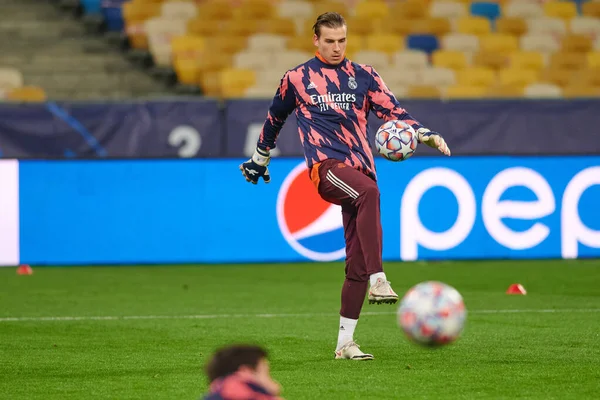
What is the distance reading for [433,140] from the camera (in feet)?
22.4

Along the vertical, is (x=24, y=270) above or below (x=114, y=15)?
below

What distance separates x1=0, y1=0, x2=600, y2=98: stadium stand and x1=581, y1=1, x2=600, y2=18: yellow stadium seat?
0.08 ft

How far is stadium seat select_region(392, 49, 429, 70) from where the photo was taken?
1877 cm

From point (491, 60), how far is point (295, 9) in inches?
131

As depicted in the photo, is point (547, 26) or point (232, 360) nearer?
point (232, 360)

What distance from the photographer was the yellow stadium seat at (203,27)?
18.6 m

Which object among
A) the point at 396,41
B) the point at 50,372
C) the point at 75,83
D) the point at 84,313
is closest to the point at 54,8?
the point at 75,83

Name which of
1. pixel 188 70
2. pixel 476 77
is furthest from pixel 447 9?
pixel 188 70

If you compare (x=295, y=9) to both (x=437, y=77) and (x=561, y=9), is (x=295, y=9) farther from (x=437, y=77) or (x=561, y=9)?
(x=561, y=9)

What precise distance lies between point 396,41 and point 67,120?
632cm

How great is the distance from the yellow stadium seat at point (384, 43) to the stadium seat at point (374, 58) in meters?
0.22

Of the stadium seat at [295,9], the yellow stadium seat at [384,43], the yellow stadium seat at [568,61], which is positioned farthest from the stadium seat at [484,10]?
the stadium seat at [295,9]

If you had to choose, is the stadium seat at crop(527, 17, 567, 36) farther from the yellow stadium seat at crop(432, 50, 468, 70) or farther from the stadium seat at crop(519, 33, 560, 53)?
the yellow stadium seat at crop(432, 50, 468, 70)

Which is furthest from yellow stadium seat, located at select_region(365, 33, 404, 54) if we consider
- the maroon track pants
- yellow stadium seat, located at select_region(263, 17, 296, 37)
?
the maroon track pants
